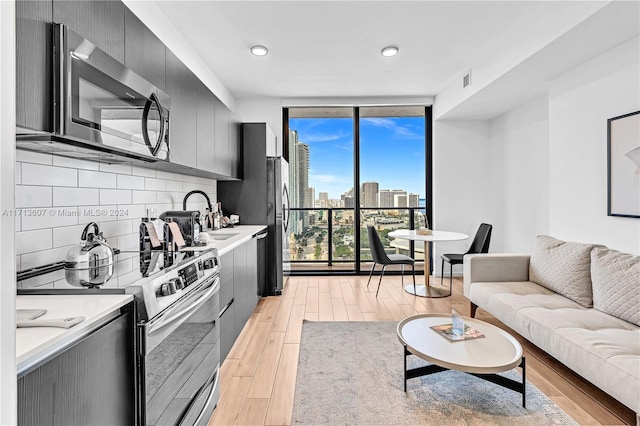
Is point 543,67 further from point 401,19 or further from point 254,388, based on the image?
point 254,388

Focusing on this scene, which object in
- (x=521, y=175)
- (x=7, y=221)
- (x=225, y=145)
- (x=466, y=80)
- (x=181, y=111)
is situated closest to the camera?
(x=7, y=221)

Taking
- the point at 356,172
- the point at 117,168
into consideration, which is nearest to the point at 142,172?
the point at 117,168

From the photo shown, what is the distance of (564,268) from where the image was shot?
8.96 feet

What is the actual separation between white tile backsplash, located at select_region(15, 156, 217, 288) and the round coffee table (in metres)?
1.52

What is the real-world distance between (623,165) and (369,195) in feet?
10.3

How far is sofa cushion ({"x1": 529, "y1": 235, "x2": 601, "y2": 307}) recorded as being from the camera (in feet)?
8.45

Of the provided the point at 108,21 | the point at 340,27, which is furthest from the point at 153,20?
the point at 340,27

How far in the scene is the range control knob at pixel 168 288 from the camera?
4.32 feet

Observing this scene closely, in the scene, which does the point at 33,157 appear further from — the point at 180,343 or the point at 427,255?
the point at 427,255

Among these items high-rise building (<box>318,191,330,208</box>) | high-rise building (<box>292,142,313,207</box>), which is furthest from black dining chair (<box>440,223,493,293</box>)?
high-rise building (<box>292,142,313,207</box>)

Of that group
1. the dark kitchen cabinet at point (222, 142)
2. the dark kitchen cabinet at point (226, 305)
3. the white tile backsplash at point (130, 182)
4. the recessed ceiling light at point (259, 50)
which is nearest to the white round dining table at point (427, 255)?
the dark kitchen cabinet at point (222, 142)

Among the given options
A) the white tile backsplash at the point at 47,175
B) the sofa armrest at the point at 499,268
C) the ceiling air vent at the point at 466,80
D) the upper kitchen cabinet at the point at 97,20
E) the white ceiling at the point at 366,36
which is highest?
the white ceiling at the point at 366,36

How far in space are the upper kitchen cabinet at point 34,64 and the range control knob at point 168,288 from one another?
2.22ft

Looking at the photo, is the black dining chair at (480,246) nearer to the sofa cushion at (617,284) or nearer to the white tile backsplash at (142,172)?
the sofa cushion at (617,284)
